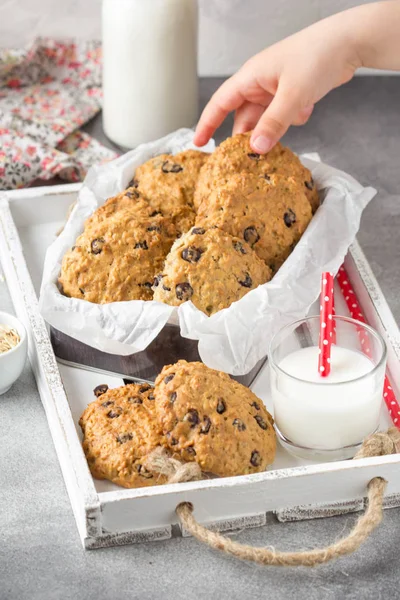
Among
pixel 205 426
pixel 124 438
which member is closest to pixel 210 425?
pixel 205 426

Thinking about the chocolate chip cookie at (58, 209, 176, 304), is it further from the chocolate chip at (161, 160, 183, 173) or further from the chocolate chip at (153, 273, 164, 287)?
the chocolate chip at (161, 160, 183, 173)

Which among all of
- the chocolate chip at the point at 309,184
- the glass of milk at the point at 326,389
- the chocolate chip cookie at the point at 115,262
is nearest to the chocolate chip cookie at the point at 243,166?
the chocolate chip at the point at 309,184

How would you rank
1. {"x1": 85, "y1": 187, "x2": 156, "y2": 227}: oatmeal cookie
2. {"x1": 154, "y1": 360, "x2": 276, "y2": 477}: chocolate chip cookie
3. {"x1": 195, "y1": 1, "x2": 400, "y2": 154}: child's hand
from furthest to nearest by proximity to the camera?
{"x1": 195, "y1": 1, "x2": 400, "y2": 154}: child's hand, {"x1": 85, "y1": 187, "x2": 156, "y2": 227}: oatmeal cookie, {"x1": 154, "y1": 360, "x2": 276, "y2": 477}: chocolate chip cookie

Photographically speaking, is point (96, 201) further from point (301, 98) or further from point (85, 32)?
point (85, 32)

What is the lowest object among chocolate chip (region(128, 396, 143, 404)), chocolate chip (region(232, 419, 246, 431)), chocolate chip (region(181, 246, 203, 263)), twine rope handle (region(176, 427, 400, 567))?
twine rope handle (region(176, 427, 400, 567))

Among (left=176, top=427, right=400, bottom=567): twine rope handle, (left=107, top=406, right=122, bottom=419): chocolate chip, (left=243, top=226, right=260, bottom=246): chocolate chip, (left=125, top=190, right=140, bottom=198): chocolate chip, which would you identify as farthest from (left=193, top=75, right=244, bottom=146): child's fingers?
(left=176, top=427, right=400, bottom=567): twine rope handle

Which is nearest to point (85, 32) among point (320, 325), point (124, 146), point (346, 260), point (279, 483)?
point (124, 146)

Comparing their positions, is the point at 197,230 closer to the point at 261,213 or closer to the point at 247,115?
the point at 261,213
